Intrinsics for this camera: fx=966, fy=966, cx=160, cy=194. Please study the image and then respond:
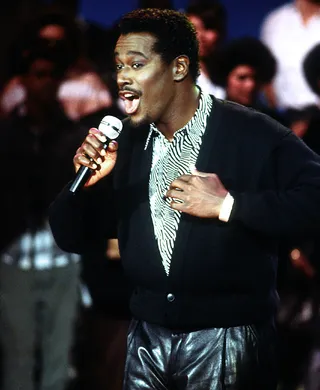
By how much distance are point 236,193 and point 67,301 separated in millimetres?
1887

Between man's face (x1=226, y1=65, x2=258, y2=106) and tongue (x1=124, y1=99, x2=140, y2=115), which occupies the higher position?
man's face (x1=226, y1=65, x2=258, y2=106)

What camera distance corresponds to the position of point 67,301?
4.86 meters

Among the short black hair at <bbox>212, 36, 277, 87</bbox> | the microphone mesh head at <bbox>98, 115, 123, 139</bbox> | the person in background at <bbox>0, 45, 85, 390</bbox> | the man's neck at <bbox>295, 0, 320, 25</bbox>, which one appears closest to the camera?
the microphone mesh head at <bbox>98, 115, 123, 139</bbox>

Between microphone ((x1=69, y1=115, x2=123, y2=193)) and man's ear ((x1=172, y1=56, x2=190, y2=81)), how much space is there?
11.2 inches

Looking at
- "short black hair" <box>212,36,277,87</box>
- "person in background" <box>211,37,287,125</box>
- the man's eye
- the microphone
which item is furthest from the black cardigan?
"short black hair" <box>212,36,277,87</box>

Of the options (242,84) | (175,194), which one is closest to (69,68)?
(242,84)

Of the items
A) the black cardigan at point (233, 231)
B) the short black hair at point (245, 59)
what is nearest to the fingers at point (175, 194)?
the black cardigan at point (233, 231)

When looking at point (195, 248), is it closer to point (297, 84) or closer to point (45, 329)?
point (45, 329)

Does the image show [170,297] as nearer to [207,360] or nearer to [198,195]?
[207,360]

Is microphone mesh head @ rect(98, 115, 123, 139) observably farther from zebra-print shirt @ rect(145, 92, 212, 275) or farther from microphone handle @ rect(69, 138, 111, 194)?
zebra-print shirt @ rect(145, 92, 212, 275)

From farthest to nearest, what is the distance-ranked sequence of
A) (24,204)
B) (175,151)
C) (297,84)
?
(297,84)
(24,204)
(175,151)

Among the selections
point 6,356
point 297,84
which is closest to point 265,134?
point 6,356

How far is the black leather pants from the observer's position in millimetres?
3281

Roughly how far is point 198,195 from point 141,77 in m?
0.49
